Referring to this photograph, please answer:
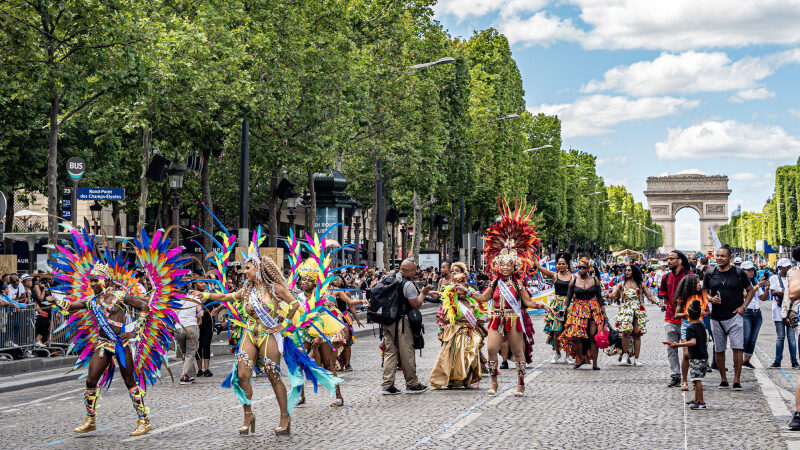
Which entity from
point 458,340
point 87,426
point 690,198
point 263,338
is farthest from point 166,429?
point 690,198

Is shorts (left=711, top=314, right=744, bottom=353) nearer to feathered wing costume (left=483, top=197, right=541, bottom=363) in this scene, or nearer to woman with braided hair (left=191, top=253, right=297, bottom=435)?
feathered wing costume (left=483, top=197, right=541, bottom=363)

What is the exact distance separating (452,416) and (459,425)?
27.1 inches

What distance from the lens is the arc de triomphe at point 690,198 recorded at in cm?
17912

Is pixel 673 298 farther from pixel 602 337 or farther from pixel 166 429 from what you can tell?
pixel 166 429

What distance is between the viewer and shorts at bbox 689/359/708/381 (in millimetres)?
12109

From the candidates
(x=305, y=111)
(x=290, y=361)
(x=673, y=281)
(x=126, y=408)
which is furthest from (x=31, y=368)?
(x=305, y=111)

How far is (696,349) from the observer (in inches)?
488

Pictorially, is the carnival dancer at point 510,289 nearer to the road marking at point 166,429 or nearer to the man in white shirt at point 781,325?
the road marking at point 166,429

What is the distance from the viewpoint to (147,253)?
10750mm

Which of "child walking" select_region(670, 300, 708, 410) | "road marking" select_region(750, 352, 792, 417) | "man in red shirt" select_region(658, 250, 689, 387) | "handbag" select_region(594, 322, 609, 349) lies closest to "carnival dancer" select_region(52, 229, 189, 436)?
"child walking" select_region(670, 300, 708, 410)

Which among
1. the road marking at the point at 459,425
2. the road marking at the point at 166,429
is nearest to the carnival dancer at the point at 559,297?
the road marking at the point at 459,425

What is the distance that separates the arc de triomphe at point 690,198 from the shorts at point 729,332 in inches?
6551

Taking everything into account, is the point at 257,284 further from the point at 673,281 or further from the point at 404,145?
the point at 404,145

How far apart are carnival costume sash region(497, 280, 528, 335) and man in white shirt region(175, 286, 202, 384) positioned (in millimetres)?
4635
